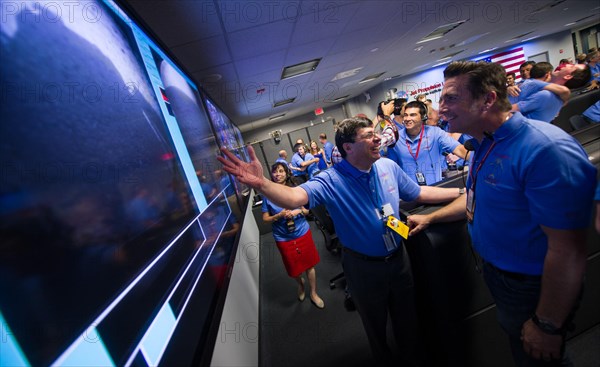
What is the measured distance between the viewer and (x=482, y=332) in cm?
152

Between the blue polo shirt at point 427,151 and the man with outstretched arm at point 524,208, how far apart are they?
165 centimetres

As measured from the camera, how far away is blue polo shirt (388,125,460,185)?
2836 mm

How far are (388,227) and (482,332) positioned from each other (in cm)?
86

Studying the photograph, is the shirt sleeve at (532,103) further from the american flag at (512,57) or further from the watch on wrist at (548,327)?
the american flag at (512,57)

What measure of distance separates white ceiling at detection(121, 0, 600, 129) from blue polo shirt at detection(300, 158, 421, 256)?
149cm

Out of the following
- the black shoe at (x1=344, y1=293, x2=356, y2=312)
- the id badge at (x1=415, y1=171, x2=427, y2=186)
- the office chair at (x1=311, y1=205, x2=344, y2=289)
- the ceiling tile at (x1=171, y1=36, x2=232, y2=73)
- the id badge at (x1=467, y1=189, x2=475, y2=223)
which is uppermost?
the ceiling tile at (x1=171, y1=36, x2=232, y2=73)

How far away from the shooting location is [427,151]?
2.85 metres

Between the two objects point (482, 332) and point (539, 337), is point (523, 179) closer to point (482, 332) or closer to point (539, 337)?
point (539, 337)

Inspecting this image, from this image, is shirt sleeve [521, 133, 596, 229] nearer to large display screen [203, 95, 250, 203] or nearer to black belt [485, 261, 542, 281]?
black belt [485, 261, 542, 281]

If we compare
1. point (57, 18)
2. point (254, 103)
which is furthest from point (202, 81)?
point (57, 18)

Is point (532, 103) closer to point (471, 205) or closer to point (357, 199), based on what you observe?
point (471, 205)

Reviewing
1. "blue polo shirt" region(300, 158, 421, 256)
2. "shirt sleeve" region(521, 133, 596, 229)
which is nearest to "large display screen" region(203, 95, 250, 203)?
"blue polo shirt" region(300, 158, 421, 256)

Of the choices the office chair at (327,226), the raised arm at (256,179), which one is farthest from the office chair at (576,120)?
the raised arm at (256,179)

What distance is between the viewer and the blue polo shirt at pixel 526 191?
0.87 metres
